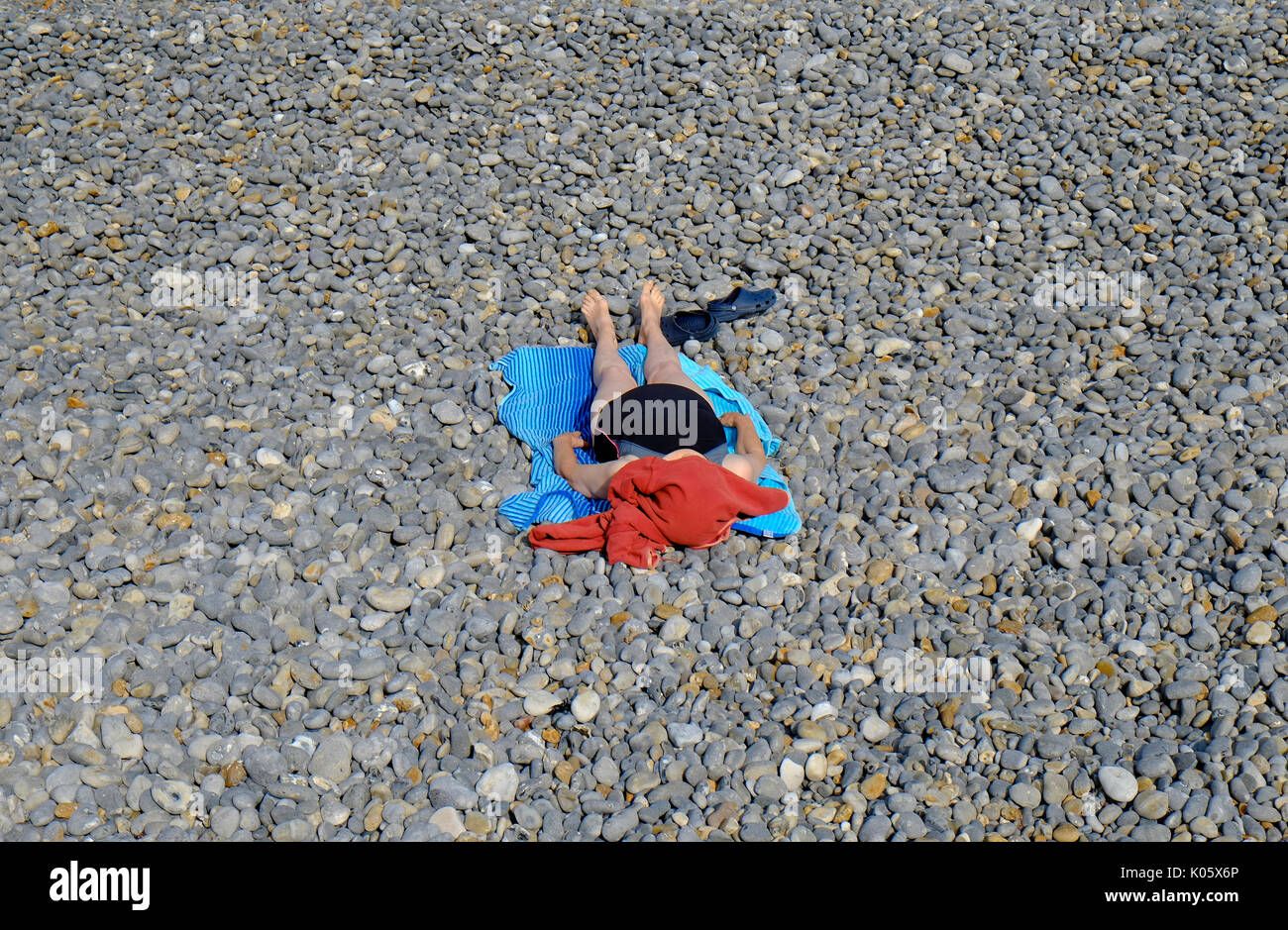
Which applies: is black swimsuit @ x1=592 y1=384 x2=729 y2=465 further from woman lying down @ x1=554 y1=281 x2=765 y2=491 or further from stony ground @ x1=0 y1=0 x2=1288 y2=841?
stony ground @ x1=0 y1=0 x2=1288 y2=841

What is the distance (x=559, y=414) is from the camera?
5793 millimetres

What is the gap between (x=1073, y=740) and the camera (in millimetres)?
3979

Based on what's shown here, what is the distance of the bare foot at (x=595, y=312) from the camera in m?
6.14

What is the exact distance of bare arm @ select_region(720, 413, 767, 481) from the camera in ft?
17.1

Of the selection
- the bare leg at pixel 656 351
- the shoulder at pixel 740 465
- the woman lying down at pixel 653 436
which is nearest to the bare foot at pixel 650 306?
the bare leg at pixel 656 351

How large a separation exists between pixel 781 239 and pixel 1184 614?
11.1 ft

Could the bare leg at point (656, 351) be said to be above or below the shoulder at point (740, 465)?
above

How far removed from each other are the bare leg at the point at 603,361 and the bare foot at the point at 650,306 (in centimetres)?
19

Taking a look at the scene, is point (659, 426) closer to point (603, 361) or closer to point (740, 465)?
point (740, 465)

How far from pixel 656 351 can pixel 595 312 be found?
1.71ft

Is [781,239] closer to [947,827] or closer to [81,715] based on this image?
[947,827]

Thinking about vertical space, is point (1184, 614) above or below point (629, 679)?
above

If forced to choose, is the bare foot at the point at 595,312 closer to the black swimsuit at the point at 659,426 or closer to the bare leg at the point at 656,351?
the bare leg at the point at 656,351
